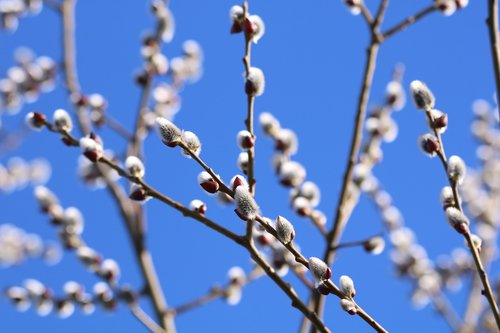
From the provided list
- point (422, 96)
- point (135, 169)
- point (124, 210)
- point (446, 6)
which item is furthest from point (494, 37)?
point (124, 210)

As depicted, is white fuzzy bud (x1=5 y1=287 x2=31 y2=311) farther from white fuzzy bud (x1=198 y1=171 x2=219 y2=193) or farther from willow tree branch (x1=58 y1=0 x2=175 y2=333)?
white fuzzy bud (x1=198 y1=171 x2=219 y2=193)

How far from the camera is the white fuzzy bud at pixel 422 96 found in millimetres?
1604

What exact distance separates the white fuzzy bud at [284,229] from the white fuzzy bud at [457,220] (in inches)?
15.5

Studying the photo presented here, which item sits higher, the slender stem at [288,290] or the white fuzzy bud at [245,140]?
the white fuzzy bud at [245,140]

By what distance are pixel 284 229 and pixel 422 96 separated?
51 cm

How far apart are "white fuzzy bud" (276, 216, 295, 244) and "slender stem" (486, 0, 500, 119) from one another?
2.48 feet

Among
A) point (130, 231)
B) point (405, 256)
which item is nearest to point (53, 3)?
point (130, 231)

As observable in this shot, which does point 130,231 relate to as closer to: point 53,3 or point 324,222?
point 324,222

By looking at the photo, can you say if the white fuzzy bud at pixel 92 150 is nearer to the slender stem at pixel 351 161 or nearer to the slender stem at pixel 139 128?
the slender stem at pixel 351 161

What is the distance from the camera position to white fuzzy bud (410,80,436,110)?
1.60 meters

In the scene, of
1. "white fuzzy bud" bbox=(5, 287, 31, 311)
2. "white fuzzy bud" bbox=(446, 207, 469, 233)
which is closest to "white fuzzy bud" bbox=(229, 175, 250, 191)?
"white fuzzy bud" bbox=(446, 207, 469, 233)

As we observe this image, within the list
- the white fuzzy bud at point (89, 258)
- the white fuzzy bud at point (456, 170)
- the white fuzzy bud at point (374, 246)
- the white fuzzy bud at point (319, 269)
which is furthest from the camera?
the white fuzzy bud at point (89, 258)

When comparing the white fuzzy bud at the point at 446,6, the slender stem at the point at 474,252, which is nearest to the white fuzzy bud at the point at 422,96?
the slender stem at the point at 474,252

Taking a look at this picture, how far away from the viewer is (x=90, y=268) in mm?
2902
